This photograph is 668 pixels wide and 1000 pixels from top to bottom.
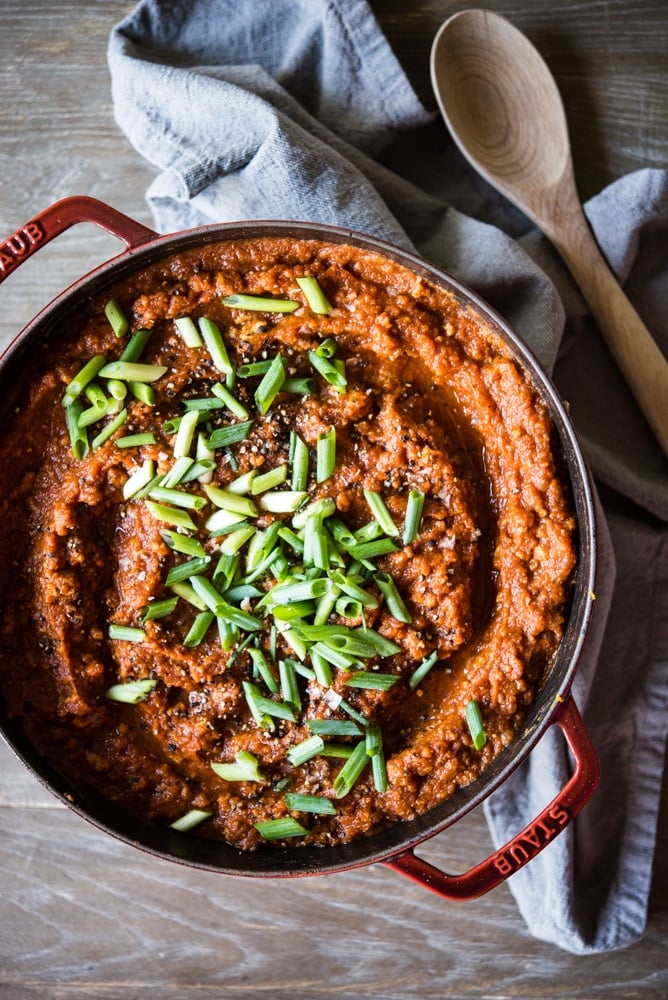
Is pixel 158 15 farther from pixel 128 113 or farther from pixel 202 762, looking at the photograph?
pixel 202 762

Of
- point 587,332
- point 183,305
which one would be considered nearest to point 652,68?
point 587,332

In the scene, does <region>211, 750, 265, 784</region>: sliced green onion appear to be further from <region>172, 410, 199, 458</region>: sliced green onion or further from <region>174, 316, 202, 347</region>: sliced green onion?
<region>174, 316, 202, 347</region>: sliced green onion

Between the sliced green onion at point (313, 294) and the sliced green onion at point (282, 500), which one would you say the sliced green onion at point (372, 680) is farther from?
the sliced green onion at point (313, 294)

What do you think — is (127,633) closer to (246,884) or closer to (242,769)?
(242,769)

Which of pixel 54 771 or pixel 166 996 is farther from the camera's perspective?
pixel 166 996

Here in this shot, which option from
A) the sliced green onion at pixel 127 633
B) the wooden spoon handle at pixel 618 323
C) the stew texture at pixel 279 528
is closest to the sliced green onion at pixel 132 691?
the stew texture at pixel 279 528

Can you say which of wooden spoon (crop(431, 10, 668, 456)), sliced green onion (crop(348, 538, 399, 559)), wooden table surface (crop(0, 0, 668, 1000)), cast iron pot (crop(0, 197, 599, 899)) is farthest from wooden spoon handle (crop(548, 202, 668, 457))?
sliced green onion (crop(348, 538, 399, 559))
